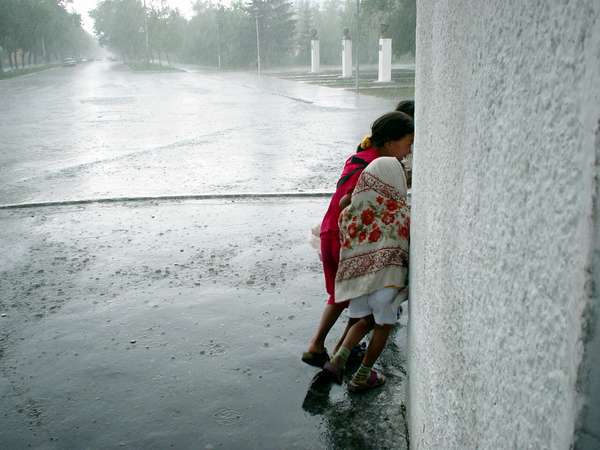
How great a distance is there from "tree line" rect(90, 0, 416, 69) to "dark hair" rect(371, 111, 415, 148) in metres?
45.4

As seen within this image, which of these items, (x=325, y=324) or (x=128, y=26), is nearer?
(x=325, y=324)

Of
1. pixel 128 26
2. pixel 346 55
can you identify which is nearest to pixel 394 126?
pixel 346 55

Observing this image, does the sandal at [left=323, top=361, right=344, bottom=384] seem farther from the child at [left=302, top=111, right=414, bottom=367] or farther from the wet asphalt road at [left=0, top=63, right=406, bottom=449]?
the child at [left=302, top=111, right=414, bottom=367]

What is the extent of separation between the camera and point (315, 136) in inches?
518

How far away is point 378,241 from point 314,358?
3.17ft

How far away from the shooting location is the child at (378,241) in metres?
2.75

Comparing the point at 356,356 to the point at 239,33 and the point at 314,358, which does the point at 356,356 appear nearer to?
the point at 314,358

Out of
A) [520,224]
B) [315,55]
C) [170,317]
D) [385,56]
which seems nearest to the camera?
[520,224]

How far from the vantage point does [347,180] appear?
3010 mm

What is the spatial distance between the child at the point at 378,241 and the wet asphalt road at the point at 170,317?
638 mm

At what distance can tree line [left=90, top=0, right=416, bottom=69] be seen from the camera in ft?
231

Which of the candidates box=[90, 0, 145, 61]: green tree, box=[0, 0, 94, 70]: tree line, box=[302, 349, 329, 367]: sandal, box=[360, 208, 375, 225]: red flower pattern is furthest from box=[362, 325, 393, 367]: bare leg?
box=[90, 0, 145, 61]: green tree

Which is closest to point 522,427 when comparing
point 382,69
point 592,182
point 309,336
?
point 592,182

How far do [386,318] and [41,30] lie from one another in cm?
8726
